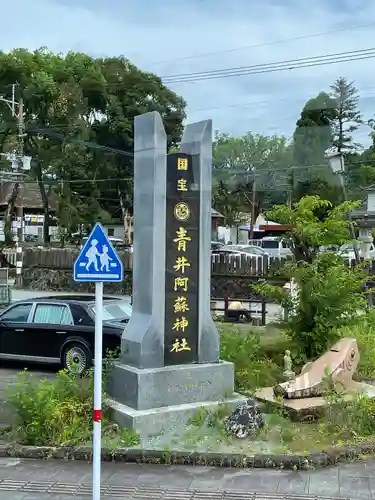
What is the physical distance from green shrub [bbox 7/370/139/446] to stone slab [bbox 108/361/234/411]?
1.20 ft

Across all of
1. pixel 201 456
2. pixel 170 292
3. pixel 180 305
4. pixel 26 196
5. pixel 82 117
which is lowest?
pixel 201 456

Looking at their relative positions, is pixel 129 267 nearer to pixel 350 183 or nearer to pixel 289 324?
pixel 350 183

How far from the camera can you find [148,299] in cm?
771

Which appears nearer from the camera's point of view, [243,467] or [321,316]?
[243,467]

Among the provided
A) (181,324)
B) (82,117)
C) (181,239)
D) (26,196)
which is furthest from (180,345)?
(26,196)

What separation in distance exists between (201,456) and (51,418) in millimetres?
1782

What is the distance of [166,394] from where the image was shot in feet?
24.8

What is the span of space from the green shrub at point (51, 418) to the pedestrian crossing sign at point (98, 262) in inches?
102

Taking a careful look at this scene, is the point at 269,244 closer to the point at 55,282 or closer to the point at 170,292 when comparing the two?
the point at 55,282

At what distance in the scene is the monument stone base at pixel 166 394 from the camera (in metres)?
7.29

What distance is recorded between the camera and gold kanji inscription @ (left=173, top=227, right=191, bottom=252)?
7934 millimetres

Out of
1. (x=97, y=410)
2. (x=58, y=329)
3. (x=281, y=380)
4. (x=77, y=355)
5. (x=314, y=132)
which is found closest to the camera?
(x=97, y=410)

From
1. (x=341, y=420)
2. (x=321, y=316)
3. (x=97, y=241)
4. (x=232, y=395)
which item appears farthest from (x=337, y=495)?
(x=321, y=316)

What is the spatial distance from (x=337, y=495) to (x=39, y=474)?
2.92 meters
